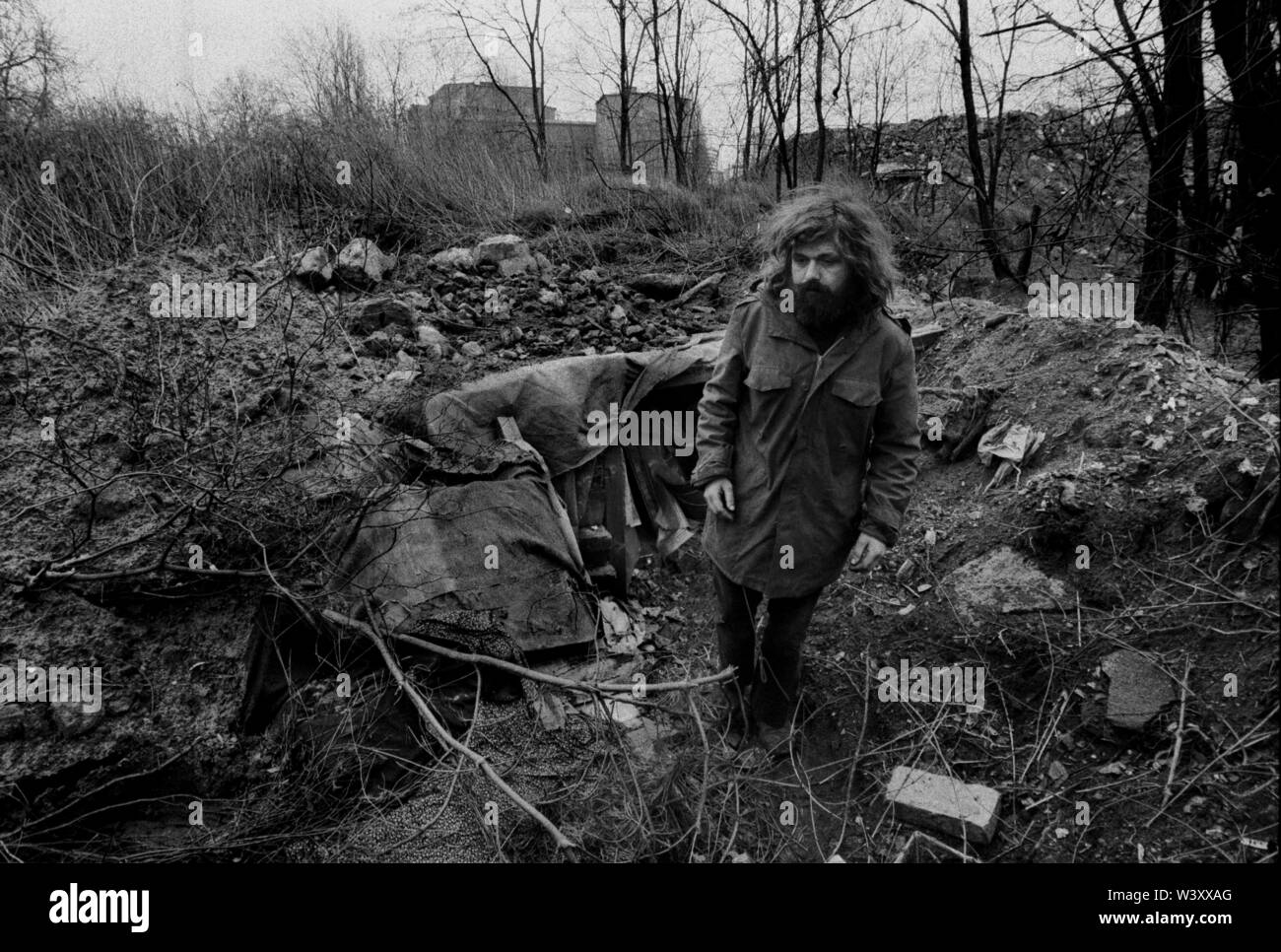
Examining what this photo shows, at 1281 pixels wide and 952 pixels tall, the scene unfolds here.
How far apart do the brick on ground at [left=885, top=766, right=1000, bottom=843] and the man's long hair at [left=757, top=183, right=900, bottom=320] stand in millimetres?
1329

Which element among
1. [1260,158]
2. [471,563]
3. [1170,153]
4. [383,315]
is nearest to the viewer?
[471,563]

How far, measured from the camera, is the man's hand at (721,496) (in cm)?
211

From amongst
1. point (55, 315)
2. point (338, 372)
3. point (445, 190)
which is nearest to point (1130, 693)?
point (338, 372)

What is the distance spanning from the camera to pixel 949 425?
12.0 ft

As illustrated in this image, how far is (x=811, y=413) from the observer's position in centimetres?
199

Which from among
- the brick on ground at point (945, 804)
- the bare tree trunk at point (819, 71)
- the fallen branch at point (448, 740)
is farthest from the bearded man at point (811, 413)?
the bare tree trunk at point (819, 71)

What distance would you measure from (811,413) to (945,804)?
1.14m

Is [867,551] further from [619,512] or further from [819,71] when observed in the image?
[819,71]

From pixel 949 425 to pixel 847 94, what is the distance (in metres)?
7.56

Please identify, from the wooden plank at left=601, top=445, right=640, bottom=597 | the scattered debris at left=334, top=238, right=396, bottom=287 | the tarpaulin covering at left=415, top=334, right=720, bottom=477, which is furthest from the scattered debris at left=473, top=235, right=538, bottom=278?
the wooden plank at left=601, top=445, right=640, bottom=597

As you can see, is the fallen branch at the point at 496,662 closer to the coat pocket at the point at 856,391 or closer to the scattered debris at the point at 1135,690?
the coat pocket at the point at 856,391

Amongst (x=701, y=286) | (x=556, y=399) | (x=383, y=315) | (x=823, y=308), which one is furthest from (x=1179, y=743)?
(x=383, y=315)

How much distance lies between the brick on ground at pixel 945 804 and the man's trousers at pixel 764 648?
394 millimetres
